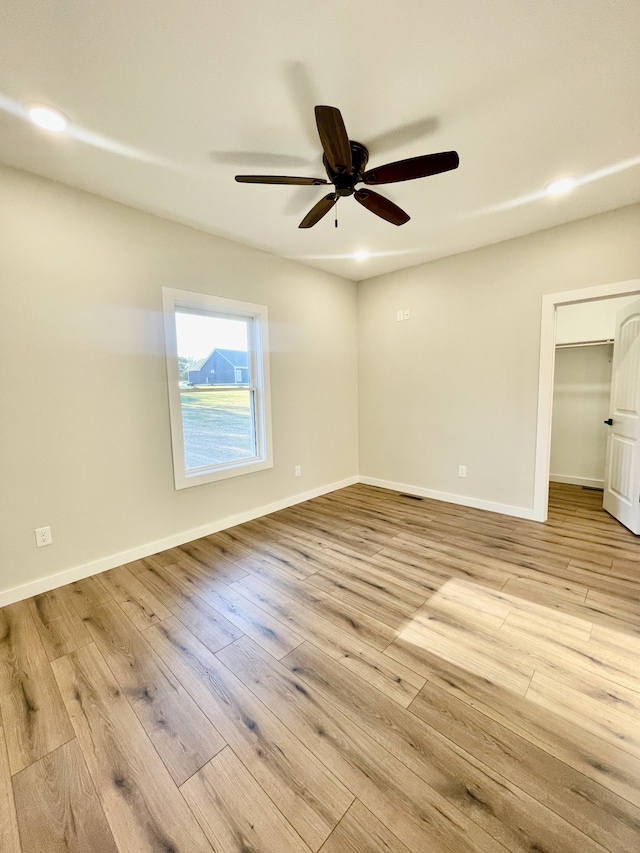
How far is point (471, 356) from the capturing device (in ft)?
11.9

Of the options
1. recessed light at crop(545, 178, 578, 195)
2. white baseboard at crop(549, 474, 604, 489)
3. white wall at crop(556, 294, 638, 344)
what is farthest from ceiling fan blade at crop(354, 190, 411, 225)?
white baseboard at crop(549, 474, 604, 489)

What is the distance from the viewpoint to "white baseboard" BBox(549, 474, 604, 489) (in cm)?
435

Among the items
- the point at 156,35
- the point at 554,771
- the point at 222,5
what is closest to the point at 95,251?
the point at 156,35

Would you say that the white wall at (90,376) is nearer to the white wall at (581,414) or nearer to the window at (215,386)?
the window at (215,386)

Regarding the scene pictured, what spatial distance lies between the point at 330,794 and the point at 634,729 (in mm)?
1190

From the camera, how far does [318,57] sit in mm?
1474

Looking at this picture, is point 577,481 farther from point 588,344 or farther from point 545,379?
point 545,379

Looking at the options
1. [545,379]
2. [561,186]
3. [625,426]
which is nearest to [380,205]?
[561,186]

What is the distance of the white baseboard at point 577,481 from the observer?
14.3 feet

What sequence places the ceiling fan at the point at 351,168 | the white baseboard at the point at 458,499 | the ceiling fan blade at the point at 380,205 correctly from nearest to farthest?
the ceiling fan at the point at 351,168 < the ceiling fan blade at the point at 380,205 < the white baseboard at the point at 458,499

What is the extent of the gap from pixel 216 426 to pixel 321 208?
6.78 feet

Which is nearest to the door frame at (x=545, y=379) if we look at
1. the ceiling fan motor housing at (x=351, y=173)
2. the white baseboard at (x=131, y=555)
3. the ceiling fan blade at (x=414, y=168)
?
the ceiling fan blade at (x=414, y=168)

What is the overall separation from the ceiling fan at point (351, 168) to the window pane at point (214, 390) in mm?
1463

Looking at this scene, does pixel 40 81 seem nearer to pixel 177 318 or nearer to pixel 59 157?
pixel 59 157
